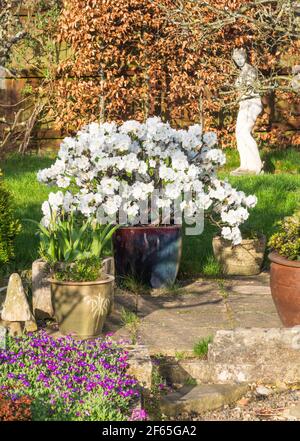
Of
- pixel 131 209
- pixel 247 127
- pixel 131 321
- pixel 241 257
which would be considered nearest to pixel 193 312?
pixel 131 321

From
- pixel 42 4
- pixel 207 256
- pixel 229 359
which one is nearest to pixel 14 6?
pixel 42 4

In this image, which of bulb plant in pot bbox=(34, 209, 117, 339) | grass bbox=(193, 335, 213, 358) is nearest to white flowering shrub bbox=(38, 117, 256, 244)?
bulb plant in pot bbox=(34, 209, 117, 339)

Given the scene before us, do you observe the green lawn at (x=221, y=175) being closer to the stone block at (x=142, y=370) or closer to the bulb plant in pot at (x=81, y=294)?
the bulb plant in pot at (x=81, y=294)

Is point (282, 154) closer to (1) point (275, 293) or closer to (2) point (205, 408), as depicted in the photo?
(1) point (275, 293)

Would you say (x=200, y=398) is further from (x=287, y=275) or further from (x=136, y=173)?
(x=136, y=173)

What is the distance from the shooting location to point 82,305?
6.49 m

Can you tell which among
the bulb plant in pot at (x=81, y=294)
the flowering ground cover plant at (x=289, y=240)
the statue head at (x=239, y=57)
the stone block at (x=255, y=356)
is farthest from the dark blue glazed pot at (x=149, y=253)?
the statue head at (x=239, y=57)

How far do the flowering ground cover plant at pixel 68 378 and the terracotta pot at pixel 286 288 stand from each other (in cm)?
147

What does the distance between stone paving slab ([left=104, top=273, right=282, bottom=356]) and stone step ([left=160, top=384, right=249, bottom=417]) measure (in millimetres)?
511

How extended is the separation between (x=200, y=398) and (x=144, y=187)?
2.81 m

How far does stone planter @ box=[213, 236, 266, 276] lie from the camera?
8.83 m

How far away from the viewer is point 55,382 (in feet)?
17.0

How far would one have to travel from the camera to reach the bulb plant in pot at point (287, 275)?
257 inches

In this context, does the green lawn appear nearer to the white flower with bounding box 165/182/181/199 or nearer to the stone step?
the white flower with bounding box 165/182/181/199
